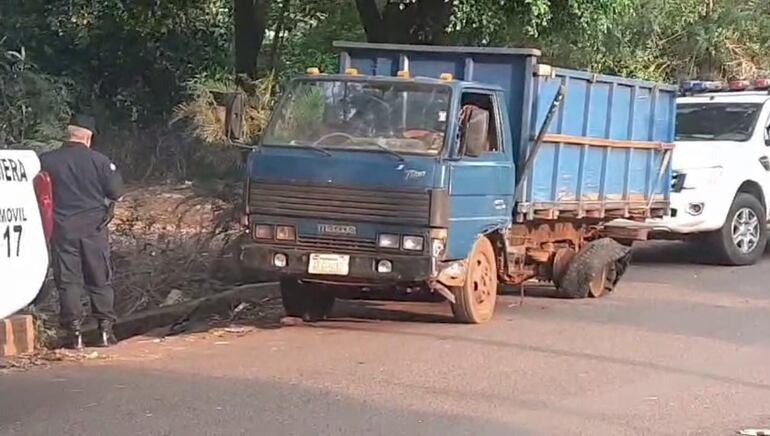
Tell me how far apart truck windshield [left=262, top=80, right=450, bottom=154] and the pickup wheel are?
1.09 meters

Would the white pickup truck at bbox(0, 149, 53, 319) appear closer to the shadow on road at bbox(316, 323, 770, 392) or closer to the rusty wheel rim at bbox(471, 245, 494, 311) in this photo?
the shadow on road at bbox(316, 323, 770, 392)

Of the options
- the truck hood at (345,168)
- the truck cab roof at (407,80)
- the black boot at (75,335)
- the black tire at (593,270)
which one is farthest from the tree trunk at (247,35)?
the black boot at (75,335)

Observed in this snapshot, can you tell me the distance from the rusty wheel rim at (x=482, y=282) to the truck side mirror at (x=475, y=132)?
94 centimetres

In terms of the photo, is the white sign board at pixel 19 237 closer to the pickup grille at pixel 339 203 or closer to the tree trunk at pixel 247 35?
the pickup grille at pixel 339 203

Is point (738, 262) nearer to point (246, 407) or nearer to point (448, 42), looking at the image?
point (448, 42)

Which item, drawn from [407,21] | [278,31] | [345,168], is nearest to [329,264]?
[345,168]

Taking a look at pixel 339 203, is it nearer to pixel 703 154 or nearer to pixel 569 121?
pixel 569 121

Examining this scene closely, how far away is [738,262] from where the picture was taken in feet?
51.5

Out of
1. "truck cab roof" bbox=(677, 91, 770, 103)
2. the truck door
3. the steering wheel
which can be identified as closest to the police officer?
the steering wheel

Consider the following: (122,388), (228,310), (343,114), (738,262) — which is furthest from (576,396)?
(738,262)

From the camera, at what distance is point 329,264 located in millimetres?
10250

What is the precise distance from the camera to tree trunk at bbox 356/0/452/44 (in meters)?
16.6

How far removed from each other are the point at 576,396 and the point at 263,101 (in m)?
8.43

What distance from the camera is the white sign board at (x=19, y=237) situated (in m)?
6.14
